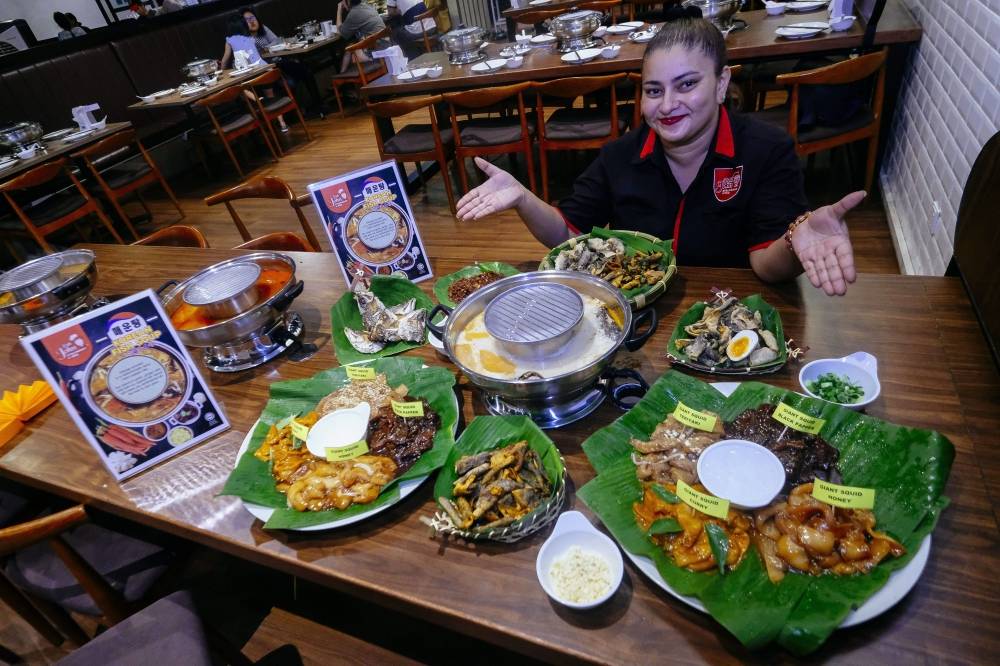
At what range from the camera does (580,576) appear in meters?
0.96

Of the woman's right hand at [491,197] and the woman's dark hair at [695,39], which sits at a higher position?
the woman's dark hair at [695,39]

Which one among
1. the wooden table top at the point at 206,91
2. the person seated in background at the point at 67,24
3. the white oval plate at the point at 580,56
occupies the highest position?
the person seated in background at the point at 67,24

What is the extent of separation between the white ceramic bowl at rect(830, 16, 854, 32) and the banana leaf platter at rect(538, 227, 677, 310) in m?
3.06

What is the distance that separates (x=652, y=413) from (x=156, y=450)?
1250 mm

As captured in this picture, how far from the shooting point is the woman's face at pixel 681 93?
5.41 ft

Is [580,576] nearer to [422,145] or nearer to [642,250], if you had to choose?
[642,250]

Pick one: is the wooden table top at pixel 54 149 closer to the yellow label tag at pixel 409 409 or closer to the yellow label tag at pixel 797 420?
the yellow label tag at pixel 409 409

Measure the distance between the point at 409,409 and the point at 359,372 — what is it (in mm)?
243

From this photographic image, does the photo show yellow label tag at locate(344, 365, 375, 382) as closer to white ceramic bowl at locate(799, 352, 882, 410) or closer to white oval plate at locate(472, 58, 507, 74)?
white ceramic bowl at locate(799, 352, 882, 410)

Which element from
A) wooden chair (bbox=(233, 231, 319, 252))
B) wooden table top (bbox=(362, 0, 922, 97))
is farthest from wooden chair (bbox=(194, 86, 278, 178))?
wooden chair (bbox=(233, 231, 319, 252))

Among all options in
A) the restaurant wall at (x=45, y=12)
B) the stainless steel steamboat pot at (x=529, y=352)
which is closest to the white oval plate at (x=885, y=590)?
the stainless steel steamboat pot at (x=529, y=352)

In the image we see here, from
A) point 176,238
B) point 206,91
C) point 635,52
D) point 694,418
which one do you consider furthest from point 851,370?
point 206,91

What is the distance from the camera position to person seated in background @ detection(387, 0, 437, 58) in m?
8.73

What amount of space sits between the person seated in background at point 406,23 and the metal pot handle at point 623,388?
8.74m
